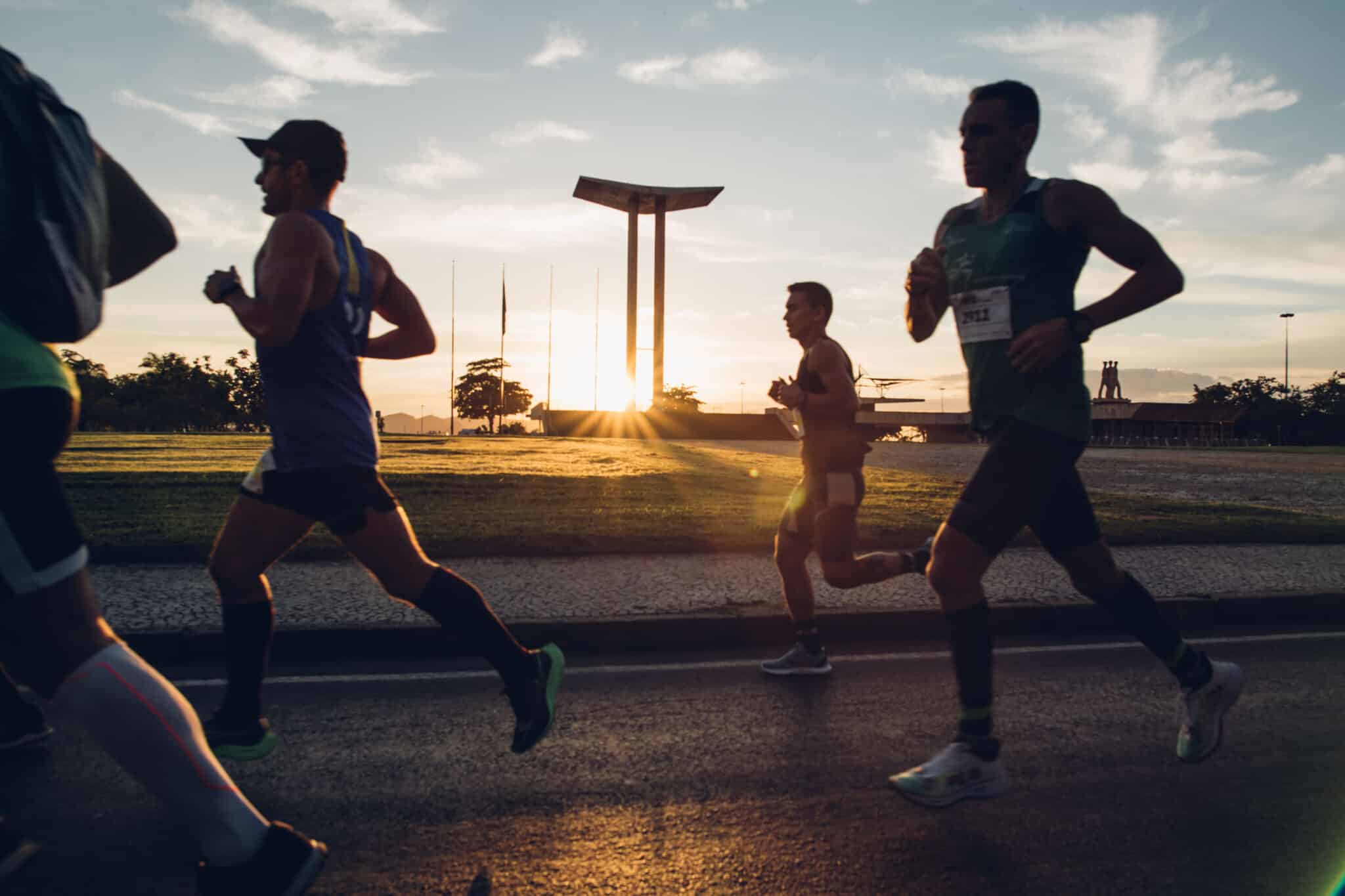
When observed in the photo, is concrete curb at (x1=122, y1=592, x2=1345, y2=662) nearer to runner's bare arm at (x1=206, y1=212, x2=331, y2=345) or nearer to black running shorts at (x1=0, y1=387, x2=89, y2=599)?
runner's bare arm at (x1=206, y1=212, x2=331, y2=345)

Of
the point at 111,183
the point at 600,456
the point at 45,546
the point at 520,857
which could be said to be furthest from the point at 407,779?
the point at 600,456

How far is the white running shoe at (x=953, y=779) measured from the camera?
2.87m

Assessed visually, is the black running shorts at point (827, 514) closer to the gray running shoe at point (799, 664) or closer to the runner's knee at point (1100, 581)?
the gray running shoe at point (799, 664)

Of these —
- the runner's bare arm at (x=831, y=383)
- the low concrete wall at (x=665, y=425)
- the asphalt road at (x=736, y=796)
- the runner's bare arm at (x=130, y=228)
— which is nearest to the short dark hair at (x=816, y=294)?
the runner's bare arm at (x=831, y=383)

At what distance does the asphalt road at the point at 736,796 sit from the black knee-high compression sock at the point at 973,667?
26 cm

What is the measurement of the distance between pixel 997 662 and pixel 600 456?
743 inches

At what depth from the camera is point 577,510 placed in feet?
35.2

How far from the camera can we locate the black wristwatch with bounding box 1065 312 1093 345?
2.93 metres

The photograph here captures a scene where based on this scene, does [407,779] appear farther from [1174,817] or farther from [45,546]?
[1174,817]

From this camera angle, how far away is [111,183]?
2256mm

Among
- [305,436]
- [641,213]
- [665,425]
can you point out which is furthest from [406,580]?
[641,213]

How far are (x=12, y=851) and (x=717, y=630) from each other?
3438mm

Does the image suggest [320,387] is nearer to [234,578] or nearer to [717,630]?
[234,578]

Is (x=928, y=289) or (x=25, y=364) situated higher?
(x=928, y=289)
